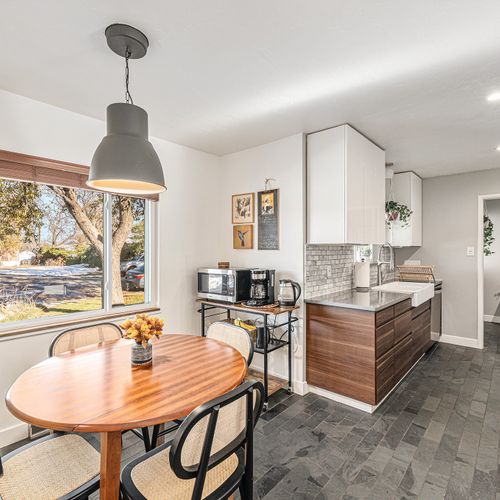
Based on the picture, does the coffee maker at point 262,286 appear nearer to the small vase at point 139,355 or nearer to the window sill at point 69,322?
the window sill at point 69,322

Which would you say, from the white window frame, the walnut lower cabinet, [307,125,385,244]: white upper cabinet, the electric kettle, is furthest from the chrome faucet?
the white window frame

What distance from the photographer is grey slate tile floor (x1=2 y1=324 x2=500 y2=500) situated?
5.92ft

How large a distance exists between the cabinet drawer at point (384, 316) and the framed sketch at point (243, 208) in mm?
1580

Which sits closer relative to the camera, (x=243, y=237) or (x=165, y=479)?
(x=165, y=479)

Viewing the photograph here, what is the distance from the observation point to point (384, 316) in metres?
2.73

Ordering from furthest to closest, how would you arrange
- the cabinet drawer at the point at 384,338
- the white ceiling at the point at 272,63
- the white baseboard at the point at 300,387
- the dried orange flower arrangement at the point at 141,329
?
1. the white baseboard at the point at 300,387
2. the cabinet drawer at the point at 384,338
3. the dried orange flower arrangement at the point at 141,329
4. the white ceiling at the point at 272,63

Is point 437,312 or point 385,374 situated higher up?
point 437,312

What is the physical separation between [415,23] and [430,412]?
2798 mm

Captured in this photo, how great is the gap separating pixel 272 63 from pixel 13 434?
3.06 meters

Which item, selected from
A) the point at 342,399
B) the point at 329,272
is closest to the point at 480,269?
the point at 329,272

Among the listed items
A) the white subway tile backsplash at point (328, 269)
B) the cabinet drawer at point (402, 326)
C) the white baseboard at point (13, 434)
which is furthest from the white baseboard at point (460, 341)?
the white baseboard at point (13, 434)

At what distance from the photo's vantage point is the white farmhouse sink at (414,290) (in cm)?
330

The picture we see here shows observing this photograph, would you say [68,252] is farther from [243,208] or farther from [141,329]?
[243,208]

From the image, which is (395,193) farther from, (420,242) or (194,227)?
(194,227)
